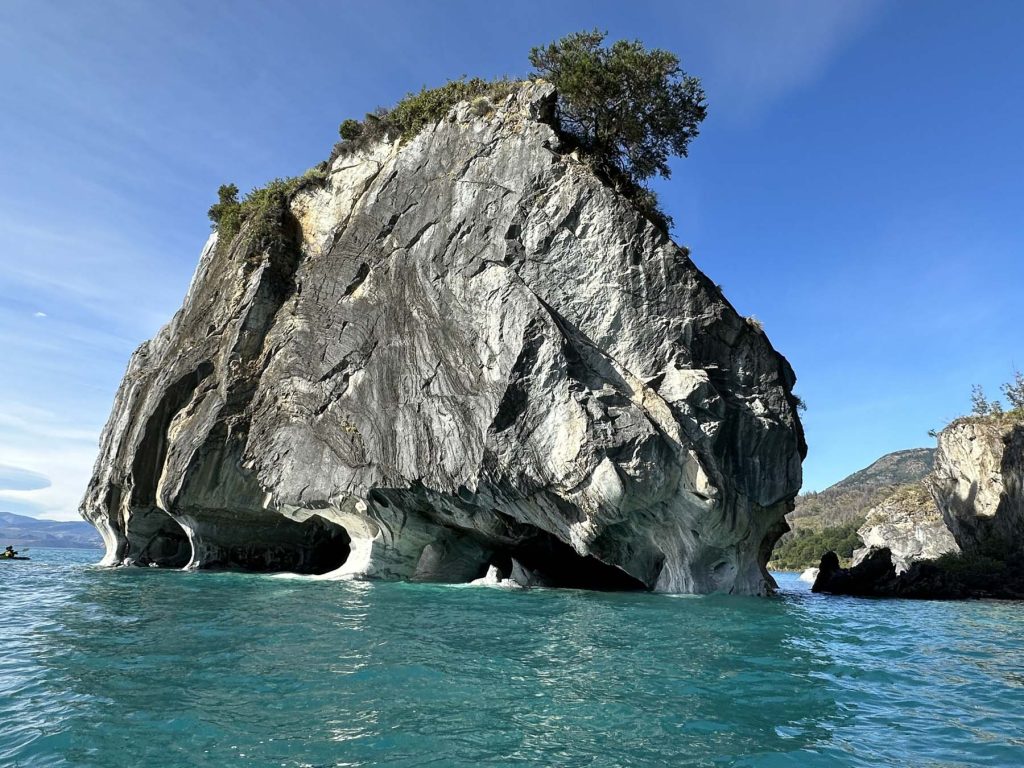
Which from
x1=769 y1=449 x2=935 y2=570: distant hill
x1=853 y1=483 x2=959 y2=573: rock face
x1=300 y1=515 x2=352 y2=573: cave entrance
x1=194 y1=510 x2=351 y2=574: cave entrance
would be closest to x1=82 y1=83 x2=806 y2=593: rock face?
x1=194 y1=510 x2=351 y2=574: cave entrance

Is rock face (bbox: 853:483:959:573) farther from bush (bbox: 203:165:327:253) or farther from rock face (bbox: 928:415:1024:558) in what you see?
bush (bbox: 203:165:327:253)

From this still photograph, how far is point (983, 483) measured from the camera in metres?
42.1

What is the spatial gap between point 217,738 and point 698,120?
102ft

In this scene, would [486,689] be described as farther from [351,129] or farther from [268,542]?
[351,129]

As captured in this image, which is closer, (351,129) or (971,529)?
(351,129)

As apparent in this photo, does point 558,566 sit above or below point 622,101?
below

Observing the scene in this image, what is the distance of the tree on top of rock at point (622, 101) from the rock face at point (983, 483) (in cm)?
2891

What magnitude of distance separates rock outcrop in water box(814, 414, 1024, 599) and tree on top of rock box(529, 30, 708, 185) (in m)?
22.6

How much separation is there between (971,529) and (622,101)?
35.6 meters

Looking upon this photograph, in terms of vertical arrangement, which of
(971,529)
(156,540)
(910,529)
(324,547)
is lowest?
(156,540)

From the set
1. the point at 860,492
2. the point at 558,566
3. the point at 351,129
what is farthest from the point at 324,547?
the point at 860,492

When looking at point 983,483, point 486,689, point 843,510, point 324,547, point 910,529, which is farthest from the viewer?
point 843,510

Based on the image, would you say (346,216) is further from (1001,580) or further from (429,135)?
(1001,580)

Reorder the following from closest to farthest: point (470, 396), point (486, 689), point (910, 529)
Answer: point (486, 689) < point (470, 396) < point (910, 529)
